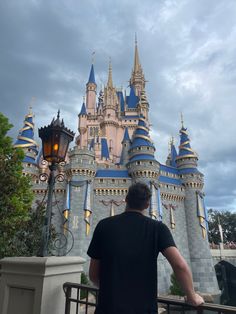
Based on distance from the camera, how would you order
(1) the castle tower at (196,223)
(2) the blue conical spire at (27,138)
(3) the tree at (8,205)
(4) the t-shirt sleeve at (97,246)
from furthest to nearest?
1. (2) the blue conical spire at (27,138)
2. (1) the castle tower at (196,223)
3. (3) the tree at (8,205)
4. (4) the t-shirt sleeve at (97,246)

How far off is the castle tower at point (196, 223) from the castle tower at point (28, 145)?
19.6 metres

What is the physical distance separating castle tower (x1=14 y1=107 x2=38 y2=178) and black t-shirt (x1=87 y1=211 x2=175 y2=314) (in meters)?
29.4

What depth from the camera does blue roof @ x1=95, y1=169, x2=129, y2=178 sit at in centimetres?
2970

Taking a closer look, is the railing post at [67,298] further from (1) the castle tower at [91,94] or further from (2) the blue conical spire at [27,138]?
(1) the castle tower at [91,94]

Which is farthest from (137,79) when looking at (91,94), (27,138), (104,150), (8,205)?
(8,205)

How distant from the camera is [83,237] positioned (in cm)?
2570

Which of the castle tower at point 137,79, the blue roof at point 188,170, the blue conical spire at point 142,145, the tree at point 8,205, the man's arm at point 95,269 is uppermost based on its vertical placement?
the castle tower at point 137,79

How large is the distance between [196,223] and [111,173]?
40.8ft

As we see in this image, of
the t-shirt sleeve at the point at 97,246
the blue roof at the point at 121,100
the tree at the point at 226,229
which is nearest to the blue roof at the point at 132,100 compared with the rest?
the blue roof at the point at 121,100

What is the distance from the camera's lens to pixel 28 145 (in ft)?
102

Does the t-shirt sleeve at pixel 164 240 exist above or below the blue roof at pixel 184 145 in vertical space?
below

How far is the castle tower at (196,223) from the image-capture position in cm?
2897

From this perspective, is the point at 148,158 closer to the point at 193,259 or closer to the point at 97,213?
the point at 97,213

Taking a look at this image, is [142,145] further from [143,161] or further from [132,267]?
[132,267]
